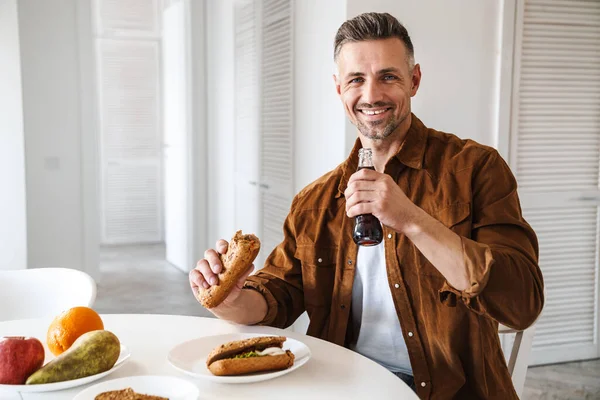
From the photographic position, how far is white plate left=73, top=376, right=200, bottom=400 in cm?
104

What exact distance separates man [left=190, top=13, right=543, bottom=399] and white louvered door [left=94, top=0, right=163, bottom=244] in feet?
18.1

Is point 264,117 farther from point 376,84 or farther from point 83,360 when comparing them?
point 83,360

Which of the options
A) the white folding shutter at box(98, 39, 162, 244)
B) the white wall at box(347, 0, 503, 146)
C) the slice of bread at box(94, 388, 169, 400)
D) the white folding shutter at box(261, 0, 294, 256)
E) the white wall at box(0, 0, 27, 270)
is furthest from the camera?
the white folding shutter at box(98, 39, 162, 244)

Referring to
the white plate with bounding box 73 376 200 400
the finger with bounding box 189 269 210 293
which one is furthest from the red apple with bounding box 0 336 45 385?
the finger with bounding box 189 269 210 293

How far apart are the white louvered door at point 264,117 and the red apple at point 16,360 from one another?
97.1 inches

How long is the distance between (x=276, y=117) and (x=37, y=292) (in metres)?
2.01

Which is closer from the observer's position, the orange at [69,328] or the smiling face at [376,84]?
the orange at [69,328]

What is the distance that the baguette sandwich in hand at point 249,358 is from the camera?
1.14 m

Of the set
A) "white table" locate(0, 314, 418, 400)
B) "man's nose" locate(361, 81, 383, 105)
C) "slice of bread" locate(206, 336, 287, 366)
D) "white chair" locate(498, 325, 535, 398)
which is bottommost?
"white chair" locate(498, 325, 535, 398)

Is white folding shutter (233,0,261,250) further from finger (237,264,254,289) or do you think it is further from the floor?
finger (237,264,254,289)

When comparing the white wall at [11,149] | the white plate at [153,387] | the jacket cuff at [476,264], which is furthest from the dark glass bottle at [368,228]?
the white wall at [11,149]

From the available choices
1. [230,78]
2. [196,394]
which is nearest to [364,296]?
[196,394]

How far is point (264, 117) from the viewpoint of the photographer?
3977 mm

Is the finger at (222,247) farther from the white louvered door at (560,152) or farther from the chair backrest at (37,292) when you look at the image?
the white louvered door at (560,152)
